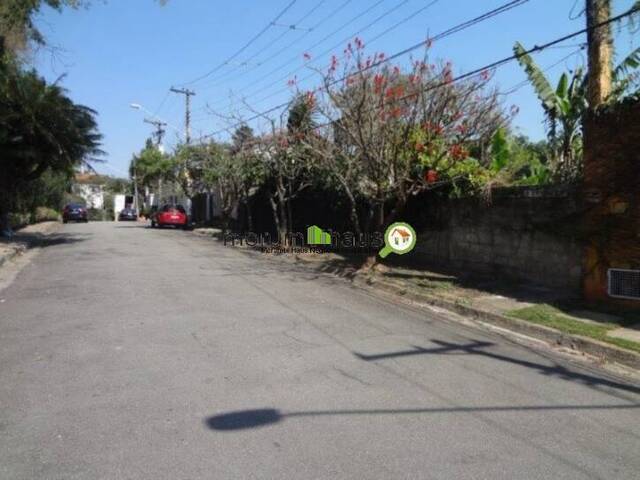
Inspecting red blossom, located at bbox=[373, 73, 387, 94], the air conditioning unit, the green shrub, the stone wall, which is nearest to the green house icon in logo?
red blossom, located at bbox=[373, 73, 387, 94]

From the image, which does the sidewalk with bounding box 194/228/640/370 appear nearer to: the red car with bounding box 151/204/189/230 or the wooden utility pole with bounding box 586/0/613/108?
the wooden utility pole with bounding box 586/0/613/108

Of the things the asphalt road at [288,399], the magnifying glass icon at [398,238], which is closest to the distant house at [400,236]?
the magnifying glass icon at [398,238]

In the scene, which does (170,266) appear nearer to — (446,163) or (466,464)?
(446,163)

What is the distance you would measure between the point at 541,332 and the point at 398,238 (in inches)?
227

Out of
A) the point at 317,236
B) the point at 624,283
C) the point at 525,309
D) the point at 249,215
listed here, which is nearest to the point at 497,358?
the point at 525,309

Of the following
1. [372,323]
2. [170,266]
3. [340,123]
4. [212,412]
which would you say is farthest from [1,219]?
[212,412]

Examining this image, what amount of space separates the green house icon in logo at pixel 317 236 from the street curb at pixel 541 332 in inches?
293

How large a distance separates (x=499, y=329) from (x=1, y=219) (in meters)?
20.7

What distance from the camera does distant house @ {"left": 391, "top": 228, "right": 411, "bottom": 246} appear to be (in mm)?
13102

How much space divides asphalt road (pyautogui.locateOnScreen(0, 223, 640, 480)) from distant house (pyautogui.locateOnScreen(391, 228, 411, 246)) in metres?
4.41

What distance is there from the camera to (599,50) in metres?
9.52

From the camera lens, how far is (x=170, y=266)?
1384 centimetres

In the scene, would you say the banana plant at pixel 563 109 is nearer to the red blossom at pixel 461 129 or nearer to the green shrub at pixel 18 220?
the red blossom at pixel 461 129

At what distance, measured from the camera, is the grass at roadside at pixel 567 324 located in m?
7.06
